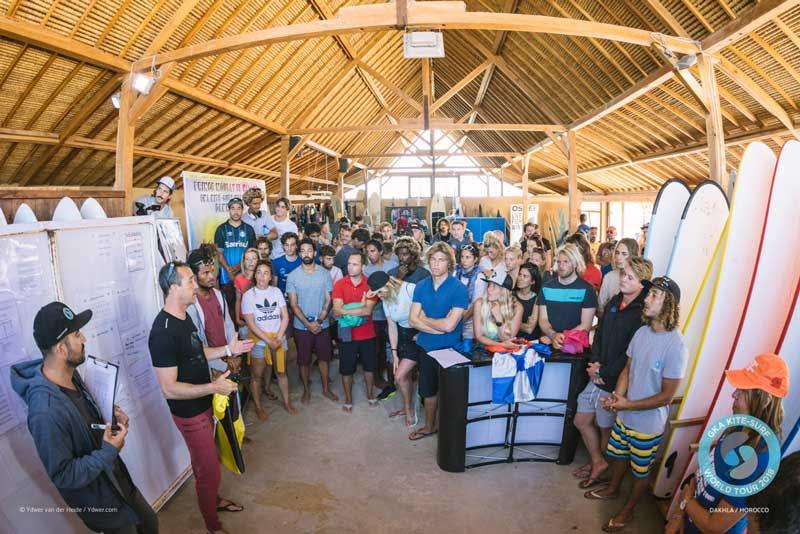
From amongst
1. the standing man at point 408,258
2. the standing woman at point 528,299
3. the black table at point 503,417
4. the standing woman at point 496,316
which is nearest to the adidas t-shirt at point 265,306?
the standing man at point 408,258

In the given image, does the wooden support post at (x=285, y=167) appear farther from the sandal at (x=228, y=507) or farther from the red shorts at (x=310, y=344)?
the sandal at (x=228, y=507)

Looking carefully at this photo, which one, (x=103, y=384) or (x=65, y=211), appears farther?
(x=65, y=211)

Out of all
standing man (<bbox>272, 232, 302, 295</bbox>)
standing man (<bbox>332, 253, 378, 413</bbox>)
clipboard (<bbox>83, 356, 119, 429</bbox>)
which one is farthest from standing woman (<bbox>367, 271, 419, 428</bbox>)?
clipboard (<bbox>83, 356, 119, 429</bbox>)

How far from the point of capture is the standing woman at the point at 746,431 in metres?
1.71

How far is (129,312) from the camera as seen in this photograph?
2.95 meters

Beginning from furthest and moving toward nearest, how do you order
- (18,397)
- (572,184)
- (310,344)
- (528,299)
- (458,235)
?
(572,184), (458,235), (310,344), (528,299), (18,397)

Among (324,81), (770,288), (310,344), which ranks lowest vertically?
(310,344)

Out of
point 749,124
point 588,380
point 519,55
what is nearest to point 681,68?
point 588,380

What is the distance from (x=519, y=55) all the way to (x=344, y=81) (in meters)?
4.55

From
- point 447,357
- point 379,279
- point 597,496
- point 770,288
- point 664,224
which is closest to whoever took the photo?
point 770,288

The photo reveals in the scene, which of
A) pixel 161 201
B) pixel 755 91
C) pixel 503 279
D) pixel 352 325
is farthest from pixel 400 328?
pixel 755 91

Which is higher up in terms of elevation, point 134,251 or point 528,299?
point 134,251

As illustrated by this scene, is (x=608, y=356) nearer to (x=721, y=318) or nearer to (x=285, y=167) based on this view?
(x=721, y=318)

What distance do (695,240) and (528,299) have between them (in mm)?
1324
